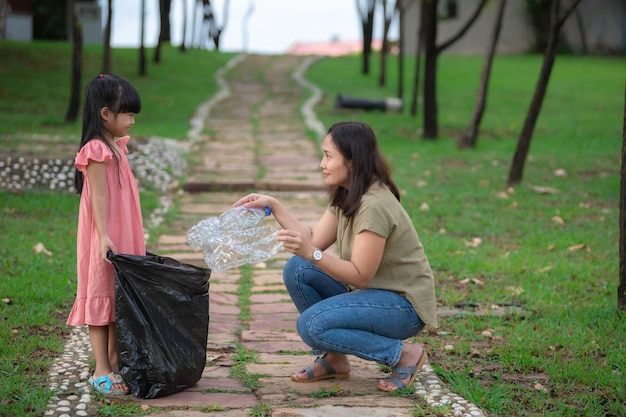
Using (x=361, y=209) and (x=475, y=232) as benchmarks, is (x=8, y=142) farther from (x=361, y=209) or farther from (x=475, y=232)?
(x=361, y=209)

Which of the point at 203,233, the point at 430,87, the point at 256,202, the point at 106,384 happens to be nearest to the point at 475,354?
the point at 256,202

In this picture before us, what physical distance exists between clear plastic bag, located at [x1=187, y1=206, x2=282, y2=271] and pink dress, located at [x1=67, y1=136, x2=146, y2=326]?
0.36 metres

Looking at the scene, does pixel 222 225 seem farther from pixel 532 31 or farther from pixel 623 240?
pixel 532 31

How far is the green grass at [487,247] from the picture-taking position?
442 centimetres

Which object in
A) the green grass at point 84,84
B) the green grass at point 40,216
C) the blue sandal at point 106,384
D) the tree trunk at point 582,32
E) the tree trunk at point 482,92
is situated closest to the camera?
the blue sandal at point 106,384

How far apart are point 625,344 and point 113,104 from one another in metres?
3.09

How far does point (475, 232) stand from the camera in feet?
26.4

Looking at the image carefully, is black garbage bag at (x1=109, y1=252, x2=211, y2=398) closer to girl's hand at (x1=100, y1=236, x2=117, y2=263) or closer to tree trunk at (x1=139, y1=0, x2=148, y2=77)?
girl's hand at (x1=100, y1=236, x2=117, y2=263)

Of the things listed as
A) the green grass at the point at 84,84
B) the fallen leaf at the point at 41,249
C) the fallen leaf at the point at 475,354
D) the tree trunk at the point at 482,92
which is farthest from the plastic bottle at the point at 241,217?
the tree trunk at the point at 482,92

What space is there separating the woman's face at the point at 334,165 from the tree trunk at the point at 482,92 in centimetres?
883

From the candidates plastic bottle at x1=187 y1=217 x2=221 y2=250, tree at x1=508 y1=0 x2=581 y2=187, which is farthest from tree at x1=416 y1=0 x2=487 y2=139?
plastic bottle at x1=187 y1=217 x2=221 y2=250

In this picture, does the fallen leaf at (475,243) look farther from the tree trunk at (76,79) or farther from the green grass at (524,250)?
the tree trunk at (76,79)

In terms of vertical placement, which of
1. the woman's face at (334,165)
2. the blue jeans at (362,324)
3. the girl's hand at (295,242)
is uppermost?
the woman's face at (334,165)

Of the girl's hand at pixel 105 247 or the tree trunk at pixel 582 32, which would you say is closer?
the girl's hand at pixel 105 247
